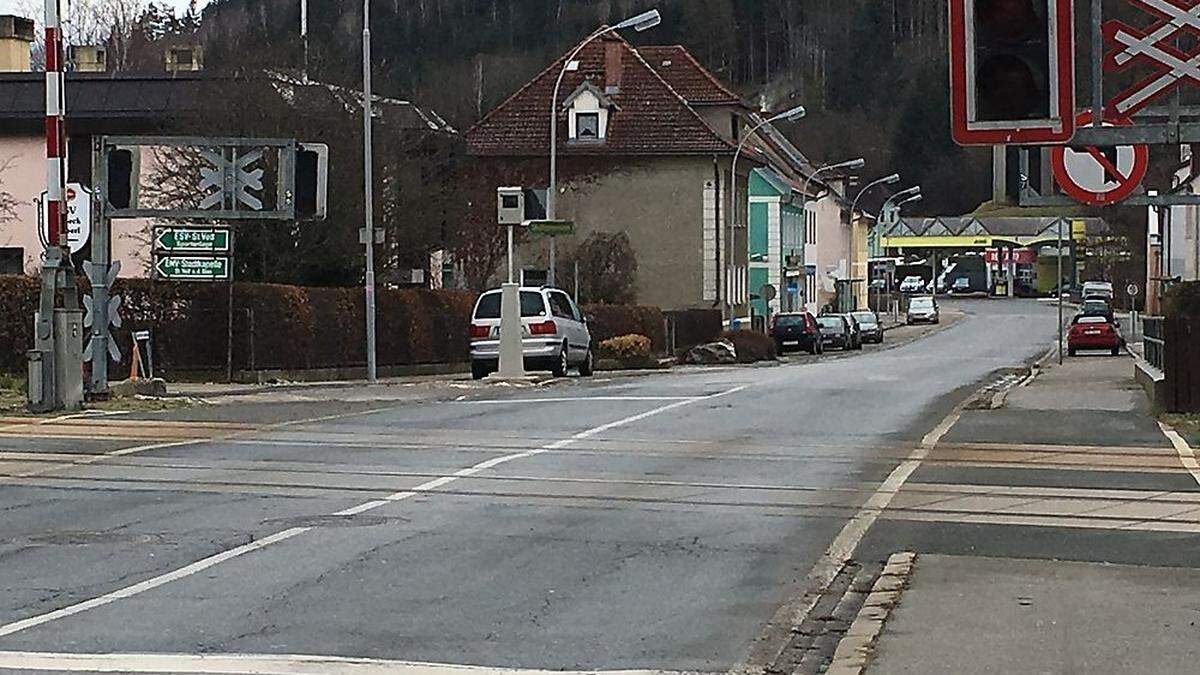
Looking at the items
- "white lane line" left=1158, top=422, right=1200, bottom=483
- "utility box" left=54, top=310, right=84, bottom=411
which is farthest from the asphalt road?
"white lane line" left=1158, top=422, right=1200, bottom=483

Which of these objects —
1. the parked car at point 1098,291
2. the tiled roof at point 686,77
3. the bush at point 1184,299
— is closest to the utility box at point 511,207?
the bush at point 1184,299

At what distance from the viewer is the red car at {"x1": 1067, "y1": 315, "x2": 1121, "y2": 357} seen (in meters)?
61.7

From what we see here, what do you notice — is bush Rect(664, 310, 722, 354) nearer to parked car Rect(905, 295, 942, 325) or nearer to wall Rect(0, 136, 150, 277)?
wall Rect(0, 136, 150, 277)

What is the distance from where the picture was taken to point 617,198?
6819cm

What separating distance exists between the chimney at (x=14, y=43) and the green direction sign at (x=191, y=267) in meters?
36.2

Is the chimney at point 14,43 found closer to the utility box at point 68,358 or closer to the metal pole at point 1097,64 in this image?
the utility box at point 68,358

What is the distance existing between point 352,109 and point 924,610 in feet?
112

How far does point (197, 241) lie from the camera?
2761 cm

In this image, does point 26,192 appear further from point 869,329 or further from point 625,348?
point 869,329

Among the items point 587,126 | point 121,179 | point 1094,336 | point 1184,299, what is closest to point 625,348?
point 1094,336

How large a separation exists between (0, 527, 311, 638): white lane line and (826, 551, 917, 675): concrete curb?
368cm

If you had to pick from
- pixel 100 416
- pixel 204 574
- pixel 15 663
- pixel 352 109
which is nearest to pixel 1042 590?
pixel 204 574

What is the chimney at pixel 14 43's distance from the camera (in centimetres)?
6147

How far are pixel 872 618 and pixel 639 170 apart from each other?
5940 centimetres
